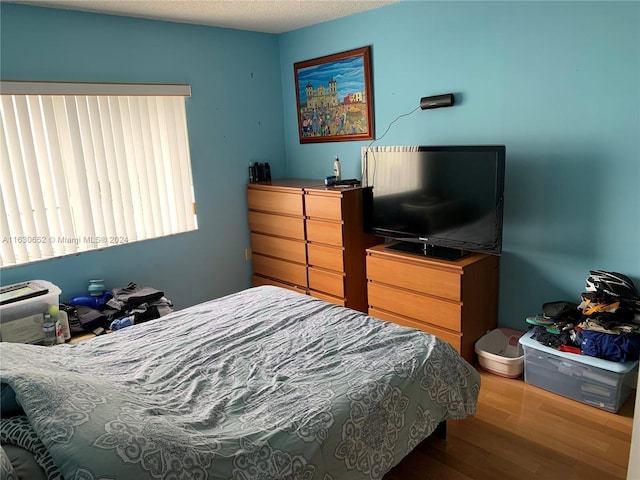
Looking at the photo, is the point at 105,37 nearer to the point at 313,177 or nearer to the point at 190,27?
the point at 190,27

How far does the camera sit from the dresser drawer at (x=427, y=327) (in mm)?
2873

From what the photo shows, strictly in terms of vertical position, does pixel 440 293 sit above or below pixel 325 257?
below

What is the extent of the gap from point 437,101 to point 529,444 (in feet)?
7.04

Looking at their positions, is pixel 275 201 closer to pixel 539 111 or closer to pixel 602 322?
pixel 539 111

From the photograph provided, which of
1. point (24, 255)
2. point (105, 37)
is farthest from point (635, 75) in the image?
point (24, 255)

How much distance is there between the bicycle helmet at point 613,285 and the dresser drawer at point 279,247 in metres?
2.03

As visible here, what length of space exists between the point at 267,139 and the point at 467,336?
2471 mm

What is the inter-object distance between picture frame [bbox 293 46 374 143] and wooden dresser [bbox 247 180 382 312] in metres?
0.48

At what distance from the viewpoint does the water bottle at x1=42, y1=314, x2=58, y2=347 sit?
8.86 ft

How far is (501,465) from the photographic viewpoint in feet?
6.82

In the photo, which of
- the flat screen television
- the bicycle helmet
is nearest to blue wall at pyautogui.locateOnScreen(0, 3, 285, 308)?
the flat screen television

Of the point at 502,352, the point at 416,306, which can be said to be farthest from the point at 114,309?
the point at 502,352

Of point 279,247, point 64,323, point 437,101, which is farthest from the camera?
point 279,247

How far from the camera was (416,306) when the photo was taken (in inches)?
120
